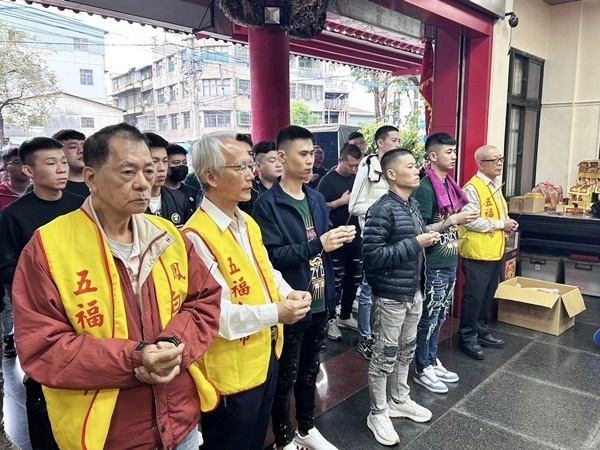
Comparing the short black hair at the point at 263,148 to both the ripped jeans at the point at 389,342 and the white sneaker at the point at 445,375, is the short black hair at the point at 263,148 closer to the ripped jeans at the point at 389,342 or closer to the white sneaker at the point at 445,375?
the ripped jeans at the point at 389,342

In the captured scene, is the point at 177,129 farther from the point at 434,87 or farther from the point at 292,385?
the point at 292,385

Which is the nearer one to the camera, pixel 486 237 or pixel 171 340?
pixel 171 340

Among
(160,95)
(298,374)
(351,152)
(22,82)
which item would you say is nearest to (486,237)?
(351,152)

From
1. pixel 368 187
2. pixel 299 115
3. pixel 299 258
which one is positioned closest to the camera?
pixel 299 258

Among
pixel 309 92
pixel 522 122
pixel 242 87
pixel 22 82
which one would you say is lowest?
pixel 522 122

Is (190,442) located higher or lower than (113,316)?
lower

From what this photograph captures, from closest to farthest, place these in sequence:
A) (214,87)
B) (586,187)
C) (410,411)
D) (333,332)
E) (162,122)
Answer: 1. (410,411)
2. (333,332)
3. (586,187)
4. (162,122)
5. (214,87)

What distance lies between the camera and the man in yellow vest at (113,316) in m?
1.05

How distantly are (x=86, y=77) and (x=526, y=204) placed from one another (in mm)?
5886

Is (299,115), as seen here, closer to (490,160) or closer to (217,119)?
(217,119)

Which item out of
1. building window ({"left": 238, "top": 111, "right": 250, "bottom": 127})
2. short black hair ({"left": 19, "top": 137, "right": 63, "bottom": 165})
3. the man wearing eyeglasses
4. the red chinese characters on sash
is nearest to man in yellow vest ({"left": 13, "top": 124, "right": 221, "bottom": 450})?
the red chinese characters on sash

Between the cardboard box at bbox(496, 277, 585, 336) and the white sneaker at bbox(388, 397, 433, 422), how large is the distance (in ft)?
5.77

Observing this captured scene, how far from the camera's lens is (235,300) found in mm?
1508

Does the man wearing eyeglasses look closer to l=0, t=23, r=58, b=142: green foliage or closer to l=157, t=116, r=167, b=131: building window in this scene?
l=0, t=23, r=58, b=142: green foliage
